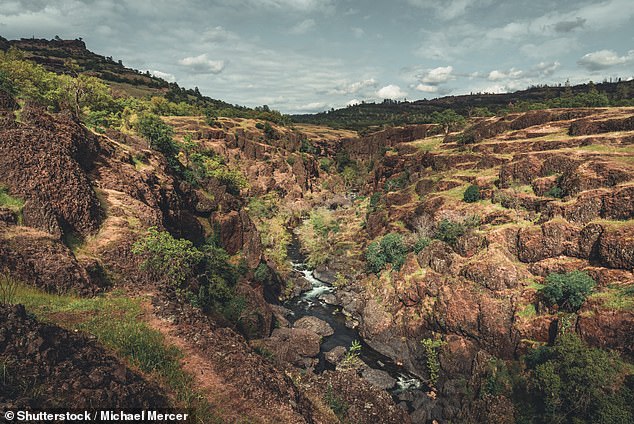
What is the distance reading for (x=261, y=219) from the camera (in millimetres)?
84375

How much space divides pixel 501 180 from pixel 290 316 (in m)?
39.0

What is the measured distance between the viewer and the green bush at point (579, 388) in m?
22.3

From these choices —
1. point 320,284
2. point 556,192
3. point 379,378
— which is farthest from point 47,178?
point 556,192

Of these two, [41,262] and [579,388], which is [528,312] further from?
[41,262]

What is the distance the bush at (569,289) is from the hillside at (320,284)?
242 mm

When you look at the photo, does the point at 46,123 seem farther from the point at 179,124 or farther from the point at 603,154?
the point at 179,124

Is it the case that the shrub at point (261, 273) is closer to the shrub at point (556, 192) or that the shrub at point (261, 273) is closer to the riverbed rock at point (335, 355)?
the riverbed rock at point (335, 355)

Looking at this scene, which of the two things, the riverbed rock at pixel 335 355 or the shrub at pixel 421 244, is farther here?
the shrub at pixel 421 244

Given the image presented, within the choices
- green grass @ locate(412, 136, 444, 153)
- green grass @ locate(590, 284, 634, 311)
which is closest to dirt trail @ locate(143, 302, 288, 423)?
green grass @ locate(590, 284, 634, 311)

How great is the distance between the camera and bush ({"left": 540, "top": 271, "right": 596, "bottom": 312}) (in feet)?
96.8

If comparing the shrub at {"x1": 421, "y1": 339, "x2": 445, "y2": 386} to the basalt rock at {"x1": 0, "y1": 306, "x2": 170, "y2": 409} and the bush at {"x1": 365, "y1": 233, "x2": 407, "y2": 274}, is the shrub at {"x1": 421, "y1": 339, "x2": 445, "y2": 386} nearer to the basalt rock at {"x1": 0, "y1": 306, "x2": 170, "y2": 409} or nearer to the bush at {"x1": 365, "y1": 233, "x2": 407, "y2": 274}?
the bush at {"x1": 365, "y1": 233, "x2": 407, "y2": 274}

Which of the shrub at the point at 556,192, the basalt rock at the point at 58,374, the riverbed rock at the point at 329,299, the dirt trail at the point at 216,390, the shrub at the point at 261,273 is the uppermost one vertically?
the shrub at the point at 556,192

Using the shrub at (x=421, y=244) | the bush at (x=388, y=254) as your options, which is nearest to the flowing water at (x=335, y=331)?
the bush at (x=388, y=254)

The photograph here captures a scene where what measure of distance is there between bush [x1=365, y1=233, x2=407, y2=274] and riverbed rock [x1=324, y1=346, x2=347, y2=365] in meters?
15.6
